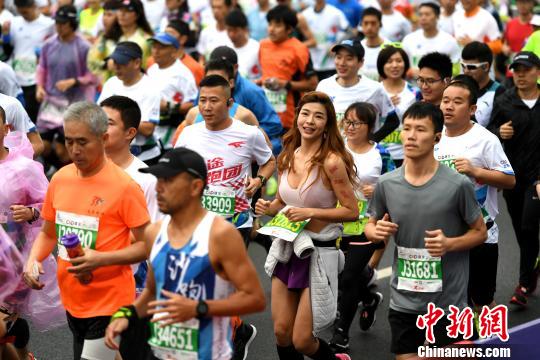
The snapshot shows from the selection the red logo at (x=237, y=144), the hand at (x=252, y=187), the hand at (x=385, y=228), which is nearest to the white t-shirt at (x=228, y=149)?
the red logo at (x=237, y=144)

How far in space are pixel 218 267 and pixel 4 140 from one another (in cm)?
265

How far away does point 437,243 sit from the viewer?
5.80 metres

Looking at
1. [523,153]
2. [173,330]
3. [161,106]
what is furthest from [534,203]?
[173,330]

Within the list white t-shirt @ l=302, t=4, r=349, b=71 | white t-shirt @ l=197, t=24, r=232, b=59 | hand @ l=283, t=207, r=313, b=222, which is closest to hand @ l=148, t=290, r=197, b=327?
hand @ l=283, t=207, r=313, b=222

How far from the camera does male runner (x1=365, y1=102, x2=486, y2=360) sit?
5938mm

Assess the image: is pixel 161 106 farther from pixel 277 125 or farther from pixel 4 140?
pixel 4 140

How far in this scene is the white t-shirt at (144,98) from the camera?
29.7 ft

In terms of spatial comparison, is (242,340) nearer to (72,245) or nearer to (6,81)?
(72,245)

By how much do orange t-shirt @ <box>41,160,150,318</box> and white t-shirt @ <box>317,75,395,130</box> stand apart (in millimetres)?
3782

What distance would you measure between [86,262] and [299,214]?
1452mm

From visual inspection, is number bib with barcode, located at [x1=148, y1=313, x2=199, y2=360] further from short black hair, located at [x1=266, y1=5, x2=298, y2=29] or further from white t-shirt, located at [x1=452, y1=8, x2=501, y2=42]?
white t-shirt, located at [x1=452, y1=8, x2=501, y2=42]

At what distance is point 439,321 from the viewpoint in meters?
6.02

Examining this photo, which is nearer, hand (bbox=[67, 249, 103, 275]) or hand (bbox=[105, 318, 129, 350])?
hand (bbox=[105, 318, 129, 350])

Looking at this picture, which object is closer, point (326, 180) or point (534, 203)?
point (326, 180)
